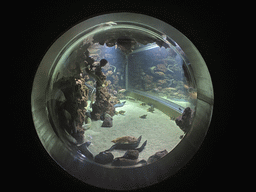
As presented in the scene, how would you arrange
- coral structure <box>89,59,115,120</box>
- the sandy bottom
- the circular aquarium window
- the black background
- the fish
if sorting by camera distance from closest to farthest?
1. the black background
2. the circular aquarium window
3. the fish
4. the sandy bottom
5. coral structure <box>89,59,115,120</box>

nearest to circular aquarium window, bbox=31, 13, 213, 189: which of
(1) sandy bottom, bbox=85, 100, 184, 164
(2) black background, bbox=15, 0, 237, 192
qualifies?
(1) sandy bottom, bbox=85, 100, 184, 164

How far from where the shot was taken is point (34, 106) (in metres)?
0.99

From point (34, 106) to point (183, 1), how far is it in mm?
1076

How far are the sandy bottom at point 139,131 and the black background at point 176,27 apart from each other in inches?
34.4

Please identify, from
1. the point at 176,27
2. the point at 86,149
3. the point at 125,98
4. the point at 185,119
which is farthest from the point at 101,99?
the point at 176,27

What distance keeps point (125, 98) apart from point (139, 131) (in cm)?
54

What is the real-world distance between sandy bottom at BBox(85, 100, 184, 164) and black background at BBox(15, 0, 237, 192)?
875 millimetres

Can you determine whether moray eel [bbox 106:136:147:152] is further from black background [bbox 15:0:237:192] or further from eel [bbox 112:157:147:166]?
black background [bbox 15:0:237:192]

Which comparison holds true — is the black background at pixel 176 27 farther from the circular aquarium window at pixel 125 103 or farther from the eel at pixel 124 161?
the eel at pixel 124 161

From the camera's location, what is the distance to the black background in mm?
809

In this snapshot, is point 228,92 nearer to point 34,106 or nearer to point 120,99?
point 34,106

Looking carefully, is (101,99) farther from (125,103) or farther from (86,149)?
(86,149)

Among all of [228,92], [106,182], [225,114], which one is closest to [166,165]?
[106,182]

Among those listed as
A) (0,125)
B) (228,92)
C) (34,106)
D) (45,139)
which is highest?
(228,92)
